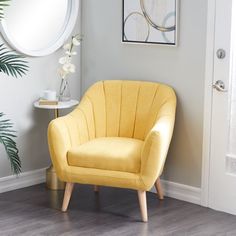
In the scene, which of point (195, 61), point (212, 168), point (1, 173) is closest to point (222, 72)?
point (195, 61)

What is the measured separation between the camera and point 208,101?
3.74 metres

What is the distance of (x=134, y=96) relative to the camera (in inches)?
158

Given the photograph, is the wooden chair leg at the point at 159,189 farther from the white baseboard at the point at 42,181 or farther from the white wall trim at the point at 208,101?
the white wall trim at the point at 208,101

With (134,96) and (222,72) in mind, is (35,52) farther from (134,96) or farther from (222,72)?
(222,72)

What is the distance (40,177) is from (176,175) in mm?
1082

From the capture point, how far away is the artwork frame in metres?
3.87

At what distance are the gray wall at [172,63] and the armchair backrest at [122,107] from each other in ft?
0.46

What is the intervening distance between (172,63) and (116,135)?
0.65m

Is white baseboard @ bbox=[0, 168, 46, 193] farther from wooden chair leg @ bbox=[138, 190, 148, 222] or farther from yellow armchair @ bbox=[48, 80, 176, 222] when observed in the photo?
wooden chair leg @ bbox=[138, 190, 148, 222]

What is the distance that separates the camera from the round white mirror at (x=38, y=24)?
158 inches

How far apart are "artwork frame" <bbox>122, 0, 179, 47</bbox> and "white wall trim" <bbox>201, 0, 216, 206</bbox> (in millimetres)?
285

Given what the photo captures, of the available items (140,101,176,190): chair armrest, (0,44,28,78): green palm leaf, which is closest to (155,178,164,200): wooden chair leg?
(140,101,176,190): chair armrest

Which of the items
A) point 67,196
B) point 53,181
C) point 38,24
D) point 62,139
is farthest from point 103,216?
point 38,24

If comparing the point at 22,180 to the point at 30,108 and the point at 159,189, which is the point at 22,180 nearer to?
the point at 30,108
